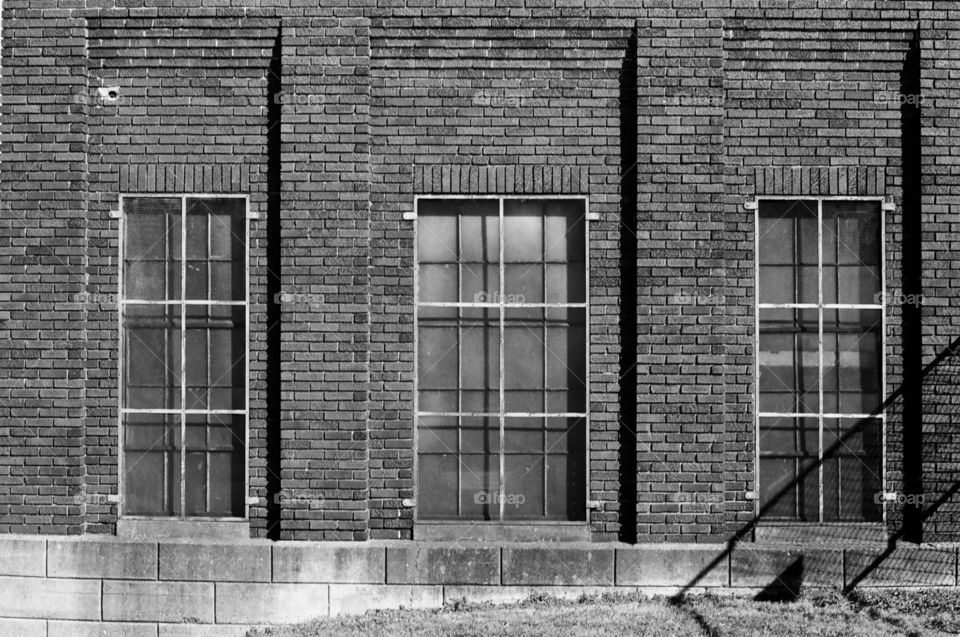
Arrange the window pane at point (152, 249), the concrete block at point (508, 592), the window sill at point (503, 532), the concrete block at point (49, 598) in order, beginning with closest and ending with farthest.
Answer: the concrete block at point (508, 592)
the concrete block at point (49, 598)
the window sill at point (503, 532)
the window pane at point (152, 249)

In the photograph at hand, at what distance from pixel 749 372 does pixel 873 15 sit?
3.51 metres

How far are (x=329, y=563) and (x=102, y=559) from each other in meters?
2.10

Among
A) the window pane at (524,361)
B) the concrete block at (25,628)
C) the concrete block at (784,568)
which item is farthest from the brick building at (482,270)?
the concrete block at (25,628)

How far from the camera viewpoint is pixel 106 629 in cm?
900

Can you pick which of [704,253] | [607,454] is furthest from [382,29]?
[607,454]

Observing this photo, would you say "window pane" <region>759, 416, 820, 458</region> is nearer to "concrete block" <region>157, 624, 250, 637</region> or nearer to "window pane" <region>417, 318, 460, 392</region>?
"window pane" <region>417, 318, 460, 392</region>

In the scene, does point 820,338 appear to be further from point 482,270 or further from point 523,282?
point 482,270

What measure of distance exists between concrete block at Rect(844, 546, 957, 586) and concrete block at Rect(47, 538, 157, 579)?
21.0 ft

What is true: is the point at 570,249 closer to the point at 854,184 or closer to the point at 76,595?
the point at 854,184

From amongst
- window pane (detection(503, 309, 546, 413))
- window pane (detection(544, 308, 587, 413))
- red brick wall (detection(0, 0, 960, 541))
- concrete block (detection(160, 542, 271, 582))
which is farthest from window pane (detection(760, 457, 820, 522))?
concrete block (detection(160, 542, 271, 582))

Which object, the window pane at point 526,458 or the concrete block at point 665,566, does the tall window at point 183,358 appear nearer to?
the window pane at point 526,458

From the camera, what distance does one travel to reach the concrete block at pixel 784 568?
8.96 meters

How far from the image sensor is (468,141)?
9211mm

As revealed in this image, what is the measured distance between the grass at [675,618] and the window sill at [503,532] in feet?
1.93
